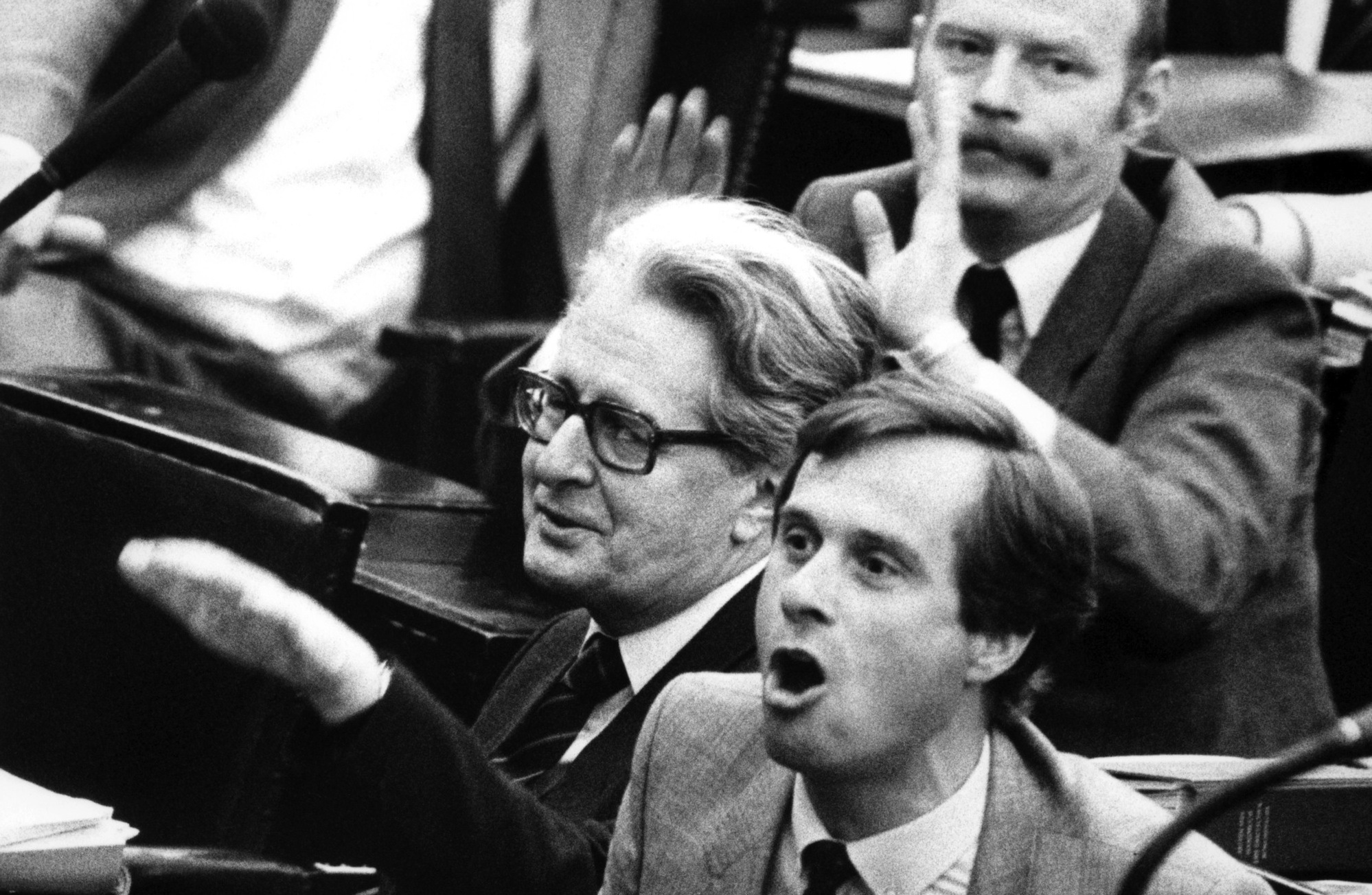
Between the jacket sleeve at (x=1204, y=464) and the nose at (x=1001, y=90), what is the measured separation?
0.84 feet

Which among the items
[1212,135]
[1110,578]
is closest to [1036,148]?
[1110,578]

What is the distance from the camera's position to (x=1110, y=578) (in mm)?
2213

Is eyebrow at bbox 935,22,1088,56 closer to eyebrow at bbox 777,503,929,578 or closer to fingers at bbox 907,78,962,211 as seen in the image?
fingers at bbox 907,78,962,211

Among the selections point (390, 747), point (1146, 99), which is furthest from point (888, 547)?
point (1146, 99)

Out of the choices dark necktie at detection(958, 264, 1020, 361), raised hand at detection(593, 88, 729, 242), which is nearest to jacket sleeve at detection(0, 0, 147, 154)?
raised hand at detection(593, 88, 729, 242)

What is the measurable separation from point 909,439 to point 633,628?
51cm

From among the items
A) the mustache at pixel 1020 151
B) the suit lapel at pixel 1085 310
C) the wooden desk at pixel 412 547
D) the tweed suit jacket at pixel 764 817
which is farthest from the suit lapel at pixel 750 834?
the mustache at pixel 1020 151

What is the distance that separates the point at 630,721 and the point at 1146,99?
102 cm

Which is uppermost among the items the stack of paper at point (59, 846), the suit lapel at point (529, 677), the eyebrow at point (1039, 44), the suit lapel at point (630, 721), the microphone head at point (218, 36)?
the microphone head at point (218, 36)

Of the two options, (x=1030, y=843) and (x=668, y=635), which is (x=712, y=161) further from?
(x=1030, y=843)

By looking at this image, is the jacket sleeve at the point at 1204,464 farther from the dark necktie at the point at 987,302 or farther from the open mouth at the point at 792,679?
the open mouth at the point at 792,679

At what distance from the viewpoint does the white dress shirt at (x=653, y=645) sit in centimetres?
192

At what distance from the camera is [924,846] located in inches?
57.7

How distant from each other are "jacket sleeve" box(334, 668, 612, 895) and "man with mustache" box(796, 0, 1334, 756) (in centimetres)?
73
